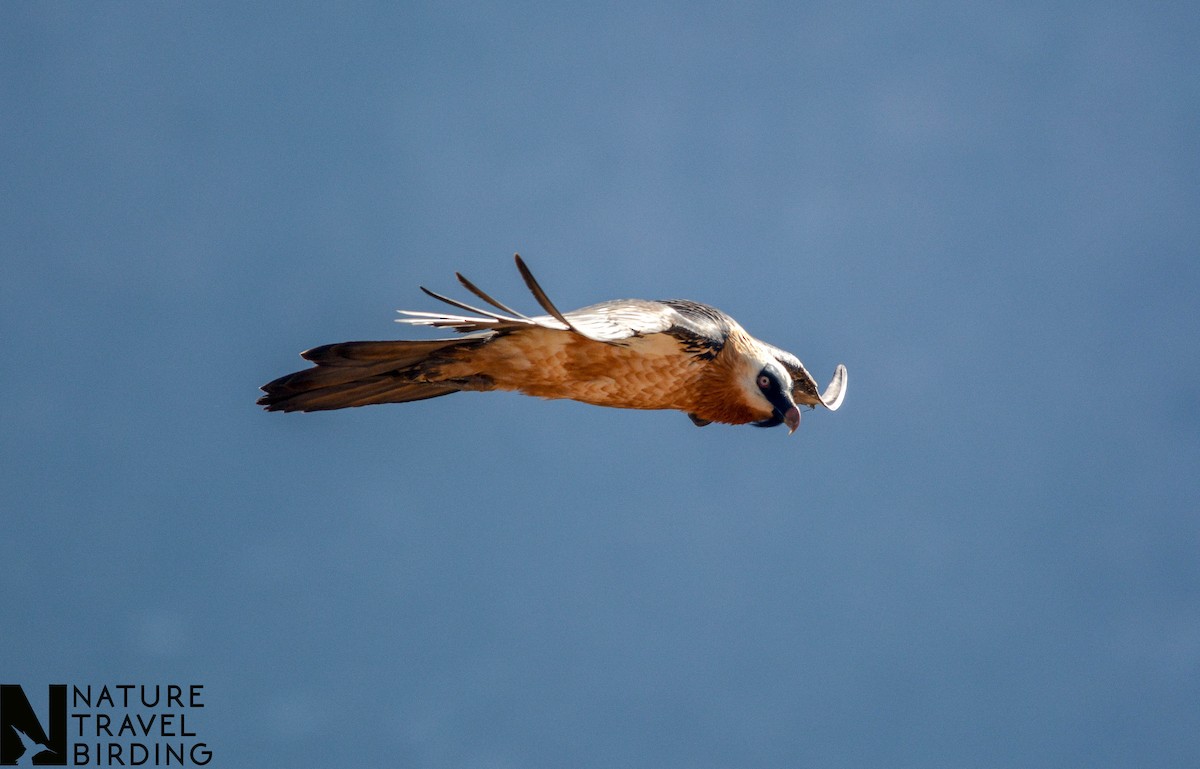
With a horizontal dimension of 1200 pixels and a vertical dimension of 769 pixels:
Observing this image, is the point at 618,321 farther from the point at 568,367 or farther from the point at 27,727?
the point at 27,727

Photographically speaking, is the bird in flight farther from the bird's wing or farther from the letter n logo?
the letter n logo

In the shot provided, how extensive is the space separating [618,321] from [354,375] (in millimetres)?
1336

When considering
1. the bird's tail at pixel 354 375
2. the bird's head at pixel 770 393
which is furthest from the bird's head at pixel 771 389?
the bird's tail at pixel 354 375

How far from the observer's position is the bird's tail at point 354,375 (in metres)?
7.30

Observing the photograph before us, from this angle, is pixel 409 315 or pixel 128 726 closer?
pixel 409 315

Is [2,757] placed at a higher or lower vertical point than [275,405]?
lower

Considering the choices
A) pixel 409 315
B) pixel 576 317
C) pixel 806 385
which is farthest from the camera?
pixel 806 385

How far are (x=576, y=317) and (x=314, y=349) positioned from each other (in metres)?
1.28

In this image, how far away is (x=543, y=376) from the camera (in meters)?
7.48

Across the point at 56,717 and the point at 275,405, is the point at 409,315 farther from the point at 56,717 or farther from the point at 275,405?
the point at 56,717

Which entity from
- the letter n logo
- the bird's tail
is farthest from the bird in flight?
the letter n logo

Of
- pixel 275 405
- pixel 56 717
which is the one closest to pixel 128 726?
pixel 56 717

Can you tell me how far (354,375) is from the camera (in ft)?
24.2

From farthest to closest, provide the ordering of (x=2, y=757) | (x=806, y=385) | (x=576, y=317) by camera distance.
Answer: (x=2, y=757)
(x=806, y=385)
(x=576, y=317)
